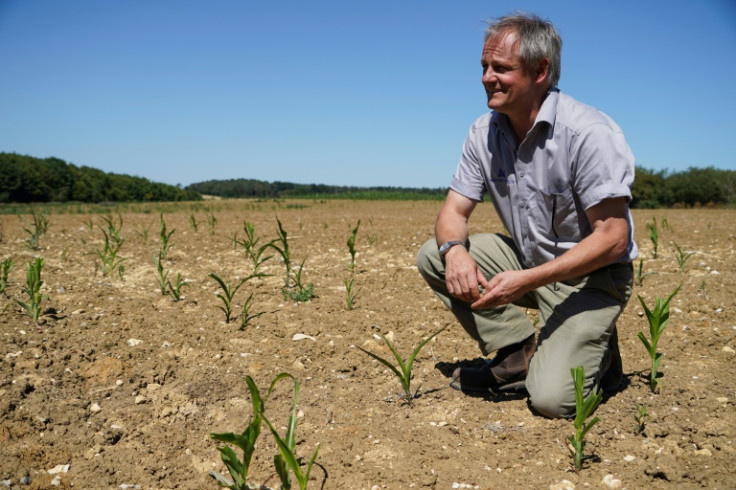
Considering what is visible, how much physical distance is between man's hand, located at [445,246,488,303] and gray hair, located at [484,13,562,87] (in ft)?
2.66

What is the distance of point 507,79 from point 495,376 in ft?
4.09

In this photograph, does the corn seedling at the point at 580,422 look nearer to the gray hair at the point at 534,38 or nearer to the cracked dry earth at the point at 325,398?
the cracked dry earth at the point at 325,398

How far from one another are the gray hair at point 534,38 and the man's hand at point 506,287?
0.84m

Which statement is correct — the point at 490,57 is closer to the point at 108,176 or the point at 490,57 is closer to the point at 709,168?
the point at 709,168

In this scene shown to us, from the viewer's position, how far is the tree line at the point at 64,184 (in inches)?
1606

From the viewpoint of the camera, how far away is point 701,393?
7.76 ft

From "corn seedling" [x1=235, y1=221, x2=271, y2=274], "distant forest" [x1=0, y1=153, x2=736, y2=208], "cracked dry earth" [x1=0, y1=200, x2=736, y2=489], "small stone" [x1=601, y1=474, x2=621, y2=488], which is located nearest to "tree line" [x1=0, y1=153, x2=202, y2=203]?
"distant forest" [x1=0, y1=153, x2=736, y2=208]

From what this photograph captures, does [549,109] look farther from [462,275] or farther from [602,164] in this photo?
[462,275]

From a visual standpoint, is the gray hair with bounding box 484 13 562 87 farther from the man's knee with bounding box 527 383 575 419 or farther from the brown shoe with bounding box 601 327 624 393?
the man's knee with bounding box 527 383 575 419

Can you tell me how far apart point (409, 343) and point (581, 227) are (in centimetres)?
115

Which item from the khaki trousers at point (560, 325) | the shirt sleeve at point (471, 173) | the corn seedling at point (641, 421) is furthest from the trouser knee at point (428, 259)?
the corn seedling at point (641, 421)

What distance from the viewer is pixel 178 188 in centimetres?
6253

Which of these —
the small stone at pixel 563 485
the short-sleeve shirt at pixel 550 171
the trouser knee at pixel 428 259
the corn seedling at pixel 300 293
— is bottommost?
the small stone at pixel 563 485

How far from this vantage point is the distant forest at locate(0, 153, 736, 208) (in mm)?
25375
